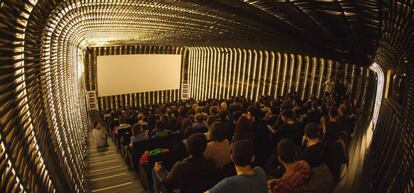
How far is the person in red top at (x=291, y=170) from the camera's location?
9.93 ft

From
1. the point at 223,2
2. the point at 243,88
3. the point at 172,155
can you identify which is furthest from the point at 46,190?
the point at 243,88

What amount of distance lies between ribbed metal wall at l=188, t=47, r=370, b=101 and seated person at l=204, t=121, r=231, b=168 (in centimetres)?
1177

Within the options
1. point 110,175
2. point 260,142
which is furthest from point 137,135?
point 260,142

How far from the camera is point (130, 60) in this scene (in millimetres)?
22188

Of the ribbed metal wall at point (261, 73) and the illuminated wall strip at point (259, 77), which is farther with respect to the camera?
the illuminated wall strip at point (259, 77)

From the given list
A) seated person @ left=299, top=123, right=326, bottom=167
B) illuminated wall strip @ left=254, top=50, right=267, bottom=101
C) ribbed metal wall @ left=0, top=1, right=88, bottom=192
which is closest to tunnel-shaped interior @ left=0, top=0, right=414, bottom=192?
ribbed metal wall @ left=0, top=1, right=88, bottom=192

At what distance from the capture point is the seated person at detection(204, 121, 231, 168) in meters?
3.72

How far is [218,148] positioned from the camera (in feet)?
12.3

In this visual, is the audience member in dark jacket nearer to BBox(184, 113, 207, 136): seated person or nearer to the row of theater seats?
the row of theater seats

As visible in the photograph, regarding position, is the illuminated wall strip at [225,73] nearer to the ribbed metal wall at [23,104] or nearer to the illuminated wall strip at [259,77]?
the illuminated wall strip at [259,77]

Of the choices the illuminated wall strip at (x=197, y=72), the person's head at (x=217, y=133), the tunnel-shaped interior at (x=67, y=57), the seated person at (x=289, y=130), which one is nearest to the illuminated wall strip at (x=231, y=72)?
the illuminated wall strip at (x=197, y=72)

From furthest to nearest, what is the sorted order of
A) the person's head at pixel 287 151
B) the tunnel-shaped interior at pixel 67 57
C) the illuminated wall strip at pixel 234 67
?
the illuminated wall strip at pixel 234 67, the person's head at pixel 287 151, the tunnel-shaped interior at pixel 67 57

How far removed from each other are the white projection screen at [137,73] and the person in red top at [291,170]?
801 inches

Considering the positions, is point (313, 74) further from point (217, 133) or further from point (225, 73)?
point (217, 133)
